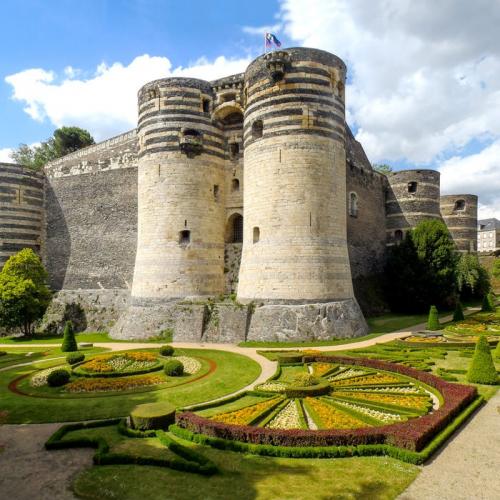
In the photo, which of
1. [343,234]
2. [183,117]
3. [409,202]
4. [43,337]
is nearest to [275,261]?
[343,234]

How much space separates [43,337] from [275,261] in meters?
18.1

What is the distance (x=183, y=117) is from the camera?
30016 millimetres

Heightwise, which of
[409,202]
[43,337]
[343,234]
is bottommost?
[43,337]

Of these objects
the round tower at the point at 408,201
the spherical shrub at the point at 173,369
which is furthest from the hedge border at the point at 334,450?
the round tower at the point at 408,201

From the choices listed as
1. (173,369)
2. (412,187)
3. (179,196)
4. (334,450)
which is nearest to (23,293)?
(179,196)

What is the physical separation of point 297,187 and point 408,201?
70.3 ft

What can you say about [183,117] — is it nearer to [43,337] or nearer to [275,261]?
[275,261]

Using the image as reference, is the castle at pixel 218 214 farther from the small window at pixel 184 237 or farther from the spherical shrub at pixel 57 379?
the spherical shrub at pixel 57 379

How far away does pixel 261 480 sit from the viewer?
899cm

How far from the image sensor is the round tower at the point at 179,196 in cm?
2905

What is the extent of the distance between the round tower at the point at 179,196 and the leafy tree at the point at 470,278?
22083 mm

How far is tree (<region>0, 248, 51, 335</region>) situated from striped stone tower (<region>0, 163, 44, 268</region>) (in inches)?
170

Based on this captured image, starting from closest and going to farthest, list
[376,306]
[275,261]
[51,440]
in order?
[51,440]
[275,261]
[376,306]

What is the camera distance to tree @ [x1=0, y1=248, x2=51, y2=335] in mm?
30391
